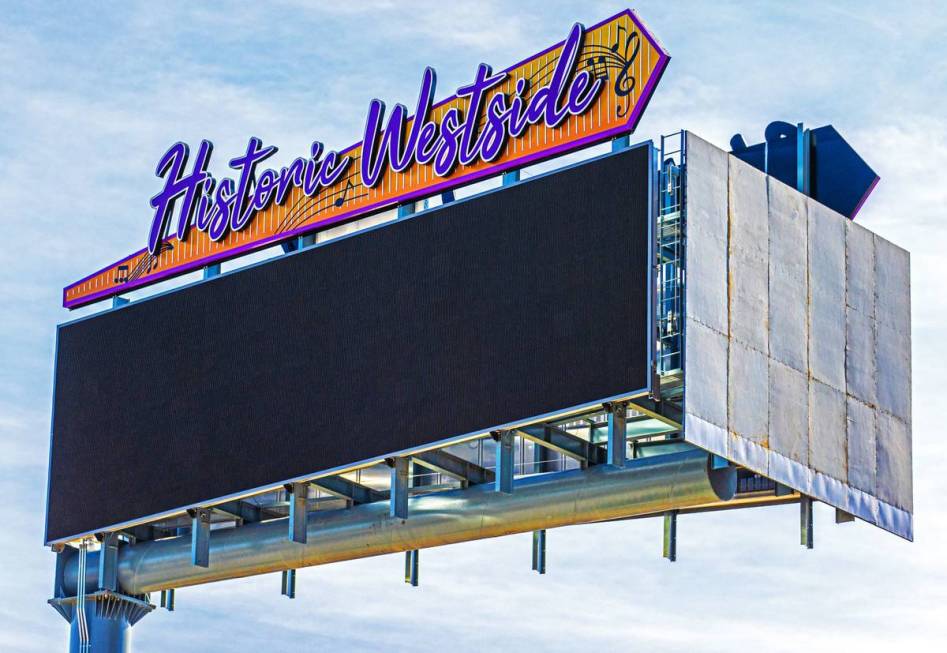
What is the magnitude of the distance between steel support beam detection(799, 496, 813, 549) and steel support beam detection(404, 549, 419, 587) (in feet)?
22.5

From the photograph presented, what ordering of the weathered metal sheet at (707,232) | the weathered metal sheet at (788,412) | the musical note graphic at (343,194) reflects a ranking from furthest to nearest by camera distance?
the musical note graphic at (343,194) < the weathered metal sheet at (788,412) < the weathered metal sheet at (707,232)

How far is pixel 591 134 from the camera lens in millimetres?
35781

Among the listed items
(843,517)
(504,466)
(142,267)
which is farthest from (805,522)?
(142,267)

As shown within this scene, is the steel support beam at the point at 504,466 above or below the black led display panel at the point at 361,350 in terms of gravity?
below

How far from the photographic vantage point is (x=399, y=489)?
37.6 meters

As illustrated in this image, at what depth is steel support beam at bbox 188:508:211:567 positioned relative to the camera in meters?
41.1

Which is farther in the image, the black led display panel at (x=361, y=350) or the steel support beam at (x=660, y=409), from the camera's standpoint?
the black led display panel at (x=361, y=350)

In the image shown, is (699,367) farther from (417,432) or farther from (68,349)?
(68,349)

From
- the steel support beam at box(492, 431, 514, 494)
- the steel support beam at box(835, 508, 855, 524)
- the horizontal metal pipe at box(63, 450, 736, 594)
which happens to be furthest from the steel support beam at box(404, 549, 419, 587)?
the steel support beam at box(835, 508, 855, 524)

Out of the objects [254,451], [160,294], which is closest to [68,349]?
[160,294]

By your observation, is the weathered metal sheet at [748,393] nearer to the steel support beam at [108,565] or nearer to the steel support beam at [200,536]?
the steel support beam at [200,536]

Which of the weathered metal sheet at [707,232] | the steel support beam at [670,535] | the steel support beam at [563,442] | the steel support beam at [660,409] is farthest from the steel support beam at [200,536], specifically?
the weathered metal sheet at [707,232]

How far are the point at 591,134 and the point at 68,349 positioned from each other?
12.2m

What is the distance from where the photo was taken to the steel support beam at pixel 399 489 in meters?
37.5
